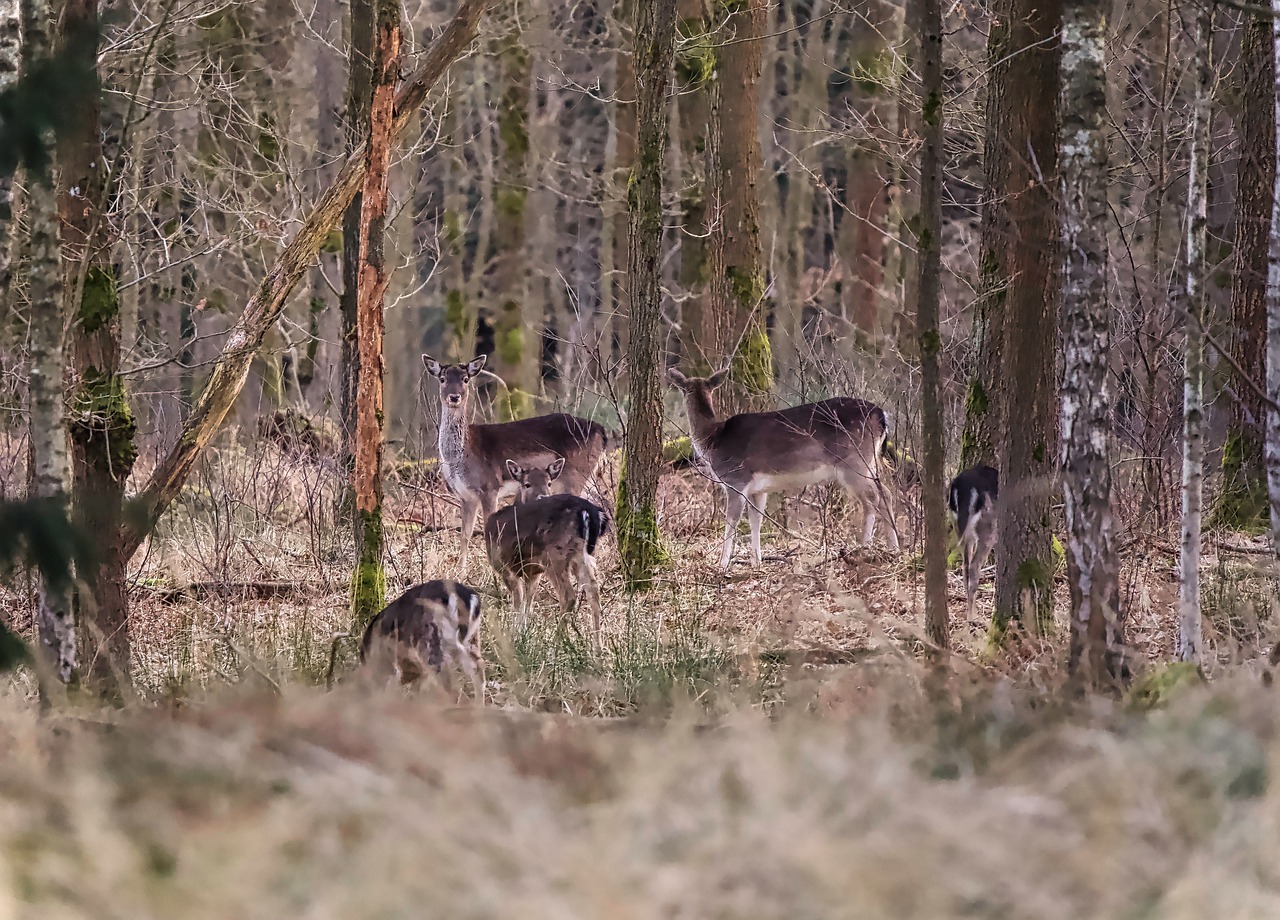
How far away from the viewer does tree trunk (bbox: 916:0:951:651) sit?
7.20 metres

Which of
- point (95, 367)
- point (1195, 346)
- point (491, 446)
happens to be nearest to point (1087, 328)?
point (1195, 346)

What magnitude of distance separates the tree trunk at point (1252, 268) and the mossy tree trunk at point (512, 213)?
1250 cm

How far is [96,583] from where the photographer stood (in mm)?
7102

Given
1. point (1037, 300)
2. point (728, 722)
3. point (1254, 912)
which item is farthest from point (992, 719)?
point (1037, 300)

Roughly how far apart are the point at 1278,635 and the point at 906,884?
3.74 metres

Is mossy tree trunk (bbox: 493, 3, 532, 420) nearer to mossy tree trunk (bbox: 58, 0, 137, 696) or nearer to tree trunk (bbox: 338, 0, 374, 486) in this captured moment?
tree trunk (bbox: 338, 0, 374, 486)

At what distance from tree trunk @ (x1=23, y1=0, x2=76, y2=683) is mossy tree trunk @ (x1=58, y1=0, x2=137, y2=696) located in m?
0.53

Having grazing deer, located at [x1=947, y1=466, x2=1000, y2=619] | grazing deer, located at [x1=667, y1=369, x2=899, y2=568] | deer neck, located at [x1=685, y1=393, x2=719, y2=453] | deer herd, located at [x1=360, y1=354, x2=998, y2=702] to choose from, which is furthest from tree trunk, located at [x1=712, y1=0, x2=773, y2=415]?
grazing deer, located at [x1=947, y1=466, x2=1000, y2=619]

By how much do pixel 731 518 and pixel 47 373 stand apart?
22.9 feet

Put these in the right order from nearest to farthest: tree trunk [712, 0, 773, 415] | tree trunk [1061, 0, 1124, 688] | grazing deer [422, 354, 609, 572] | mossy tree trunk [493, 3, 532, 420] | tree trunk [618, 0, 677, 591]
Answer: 1. tree trunk [1061, 0, 1124, 688]
2. tree trunk [618, 0, 677, 591]
3. grazing deer [422, 354, 609, 572]
4. tree trunk [712, 0, 773, 415]
5. mossy tree trunk [493, 3, 532, 420]

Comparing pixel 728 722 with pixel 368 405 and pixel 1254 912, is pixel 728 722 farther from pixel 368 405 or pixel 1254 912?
pixel 368 405

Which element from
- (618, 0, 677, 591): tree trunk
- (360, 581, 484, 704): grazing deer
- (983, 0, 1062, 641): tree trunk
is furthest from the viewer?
(618, 0, 677, 591): tree trunk

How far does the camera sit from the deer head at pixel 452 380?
44.8 feet

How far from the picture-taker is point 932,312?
7.31 m
